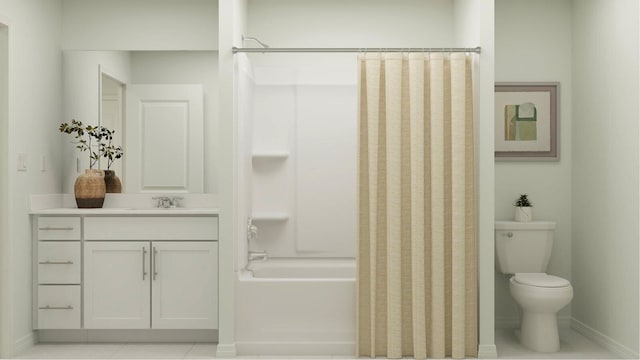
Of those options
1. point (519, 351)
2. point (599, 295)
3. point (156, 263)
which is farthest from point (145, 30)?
point (599, 295)

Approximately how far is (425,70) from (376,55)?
30cm

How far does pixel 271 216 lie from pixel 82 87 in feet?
5.35

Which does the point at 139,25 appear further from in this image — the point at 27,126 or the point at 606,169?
the point at 606,169

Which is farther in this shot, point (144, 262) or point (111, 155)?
point (111, 155)

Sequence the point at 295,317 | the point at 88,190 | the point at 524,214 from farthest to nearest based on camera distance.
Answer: the point at 524,214 < the point at 88,190 < the point at 295,317

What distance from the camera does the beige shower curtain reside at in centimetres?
344

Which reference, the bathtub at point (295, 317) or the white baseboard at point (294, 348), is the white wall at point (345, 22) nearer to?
the bathtub at point (295, 317)

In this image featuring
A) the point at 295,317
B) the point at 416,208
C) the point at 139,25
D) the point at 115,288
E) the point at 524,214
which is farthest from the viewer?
the point at 139,25

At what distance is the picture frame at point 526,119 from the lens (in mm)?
4312

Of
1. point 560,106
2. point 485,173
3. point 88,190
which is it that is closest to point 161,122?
point 88,190

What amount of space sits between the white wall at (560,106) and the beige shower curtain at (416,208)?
0.98 m

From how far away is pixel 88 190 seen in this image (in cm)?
402

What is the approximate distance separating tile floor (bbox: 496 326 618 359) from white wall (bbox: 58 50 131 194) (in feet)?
10.2

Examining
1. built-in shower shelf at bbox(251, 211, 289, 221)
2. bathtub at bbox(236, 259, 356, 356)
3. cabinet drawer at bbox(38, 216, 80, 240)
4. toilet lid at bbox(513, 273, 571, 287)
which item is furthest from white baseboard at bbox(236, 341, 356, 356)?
cabinet drawer at bbox(38, 216, 80, 240)
